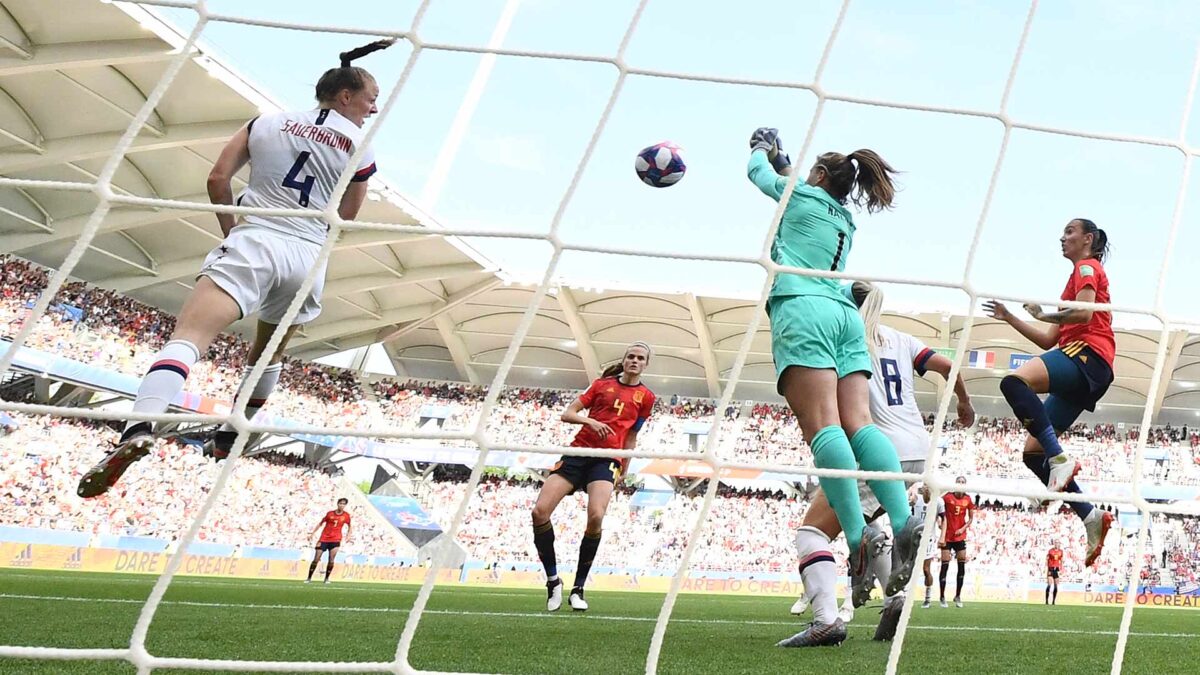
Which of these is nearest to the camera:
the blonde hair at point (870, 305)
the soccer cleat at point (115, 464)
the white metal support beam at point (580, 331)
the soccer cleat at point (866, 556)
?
the soccer cleat at point (115, 464)

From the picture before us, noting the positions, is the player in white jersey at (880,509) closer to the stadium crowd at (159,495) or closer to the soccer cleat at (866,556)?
the soccer cleat at (866,556)

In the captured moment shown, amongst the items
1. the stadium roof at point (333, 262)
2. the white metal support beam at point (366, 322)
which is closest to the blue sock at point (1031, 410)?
the stadium roof at point (333, 262)

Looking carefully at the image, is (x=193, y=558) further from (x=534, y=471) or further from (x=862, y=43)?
(x=862, y=43)

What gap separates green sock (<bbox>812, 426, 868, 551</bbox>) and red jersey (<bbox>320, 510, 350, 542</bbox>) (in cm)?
995

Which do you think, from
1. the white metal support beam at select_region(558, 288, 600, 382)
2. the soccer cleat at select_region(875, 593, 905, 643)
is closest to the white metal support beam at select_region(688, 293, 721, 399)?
the white metal support beam at select_region(558, 288, 600, 382)

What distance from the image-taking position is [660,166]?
13.5 feet

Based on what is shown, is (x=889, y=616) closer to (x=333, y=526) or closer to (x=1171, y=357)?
(x=333, y=526)

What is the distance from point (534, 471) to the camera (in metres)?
24.1

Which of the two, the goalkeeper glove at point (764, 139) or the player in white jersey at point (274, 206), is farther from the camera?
the goalkeeper glove at point (764, 139)

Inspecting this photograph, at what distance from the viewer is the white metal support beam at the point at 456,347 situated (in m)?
23.8

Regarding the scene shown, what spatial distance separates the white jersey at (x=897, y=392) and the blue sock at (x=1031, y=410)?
68 centimetres

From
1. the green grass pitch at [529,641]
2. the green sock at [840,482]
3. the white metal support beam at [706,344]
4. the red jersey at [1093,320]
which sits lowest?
the green grass pitch at [529,641]

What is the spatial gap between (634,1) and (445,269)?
685 inches

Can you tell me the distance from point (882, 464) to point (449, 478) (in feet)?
73.3
